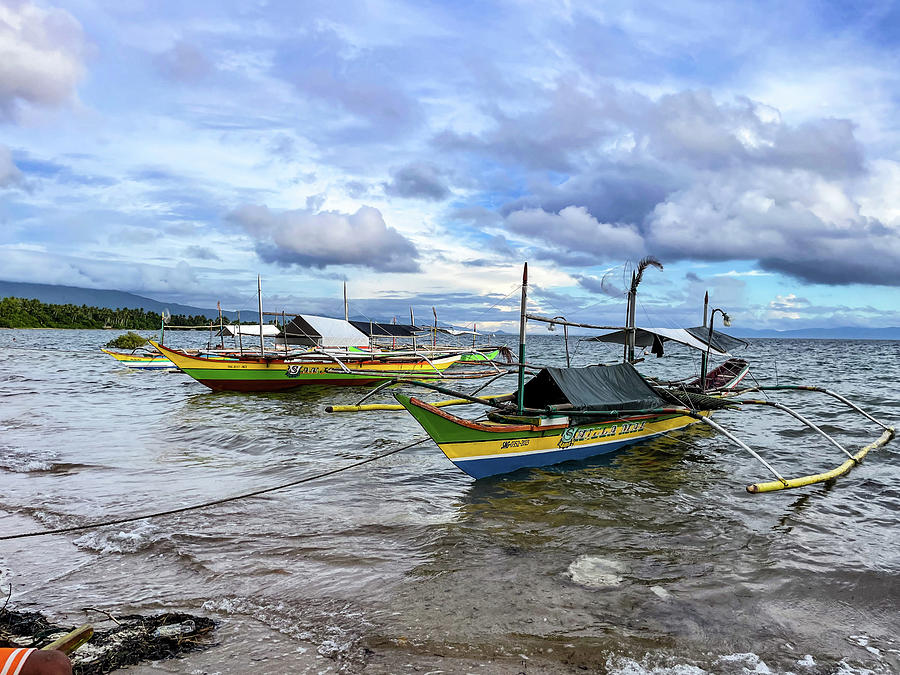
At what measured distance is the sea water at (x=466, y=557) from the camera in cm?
516

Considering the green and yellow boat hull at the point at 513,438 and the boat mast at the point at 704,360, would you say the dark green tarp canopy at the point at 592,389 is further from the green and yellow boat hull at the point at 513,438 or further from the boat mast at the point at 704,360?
the boat mast at the point at 704,360

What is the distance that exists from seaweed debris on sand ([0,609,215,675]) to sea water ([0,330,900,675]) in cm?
20

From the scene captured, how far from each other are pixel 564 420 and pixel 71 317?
145295 mm

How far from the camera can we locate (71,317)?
126375 millimetres

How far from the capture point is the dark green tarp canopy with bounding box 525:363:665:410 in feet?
38.3

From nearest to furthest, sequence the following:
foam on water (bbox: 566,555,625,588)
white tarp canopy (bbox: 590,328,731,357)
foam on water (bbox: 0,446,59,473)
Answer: foam on water (bbox: 566,555,625,588) → foam on water (bbox: 0,446,59,473) → white tarp canopy (bbox: 590,328,731,357)

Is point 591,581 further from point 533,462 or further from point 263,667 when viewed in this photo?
point 533,462

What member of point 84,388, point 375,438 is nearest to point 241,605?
point 375,438

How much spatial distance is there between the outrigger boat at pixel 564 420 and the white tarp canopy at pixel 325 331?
52.2ft

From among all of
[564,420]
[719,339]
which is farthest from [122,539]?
[719,339]

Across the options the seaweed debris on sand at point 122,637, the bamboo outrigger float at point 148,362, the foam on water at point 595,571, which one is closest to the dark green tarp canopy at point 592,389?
the foam on water at point 595,571

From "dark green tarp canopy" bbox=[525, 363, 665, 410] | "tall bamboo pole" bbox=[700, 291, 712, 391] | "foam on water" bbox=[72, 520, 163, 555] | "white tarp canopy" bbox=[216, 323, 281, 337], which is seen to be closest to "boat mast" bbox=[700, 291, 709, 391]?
"tall bamboo pole" bbox=[700, 291, 712, 391]

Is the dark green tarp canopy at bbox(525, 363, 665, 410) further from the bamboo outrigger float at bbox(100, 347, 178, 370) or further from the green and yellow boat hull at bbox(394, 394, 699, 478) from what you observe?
the bamboo outrigger float at bbox(100, 347, 178, 370)

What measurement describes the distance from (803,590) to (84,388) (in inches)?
1125
